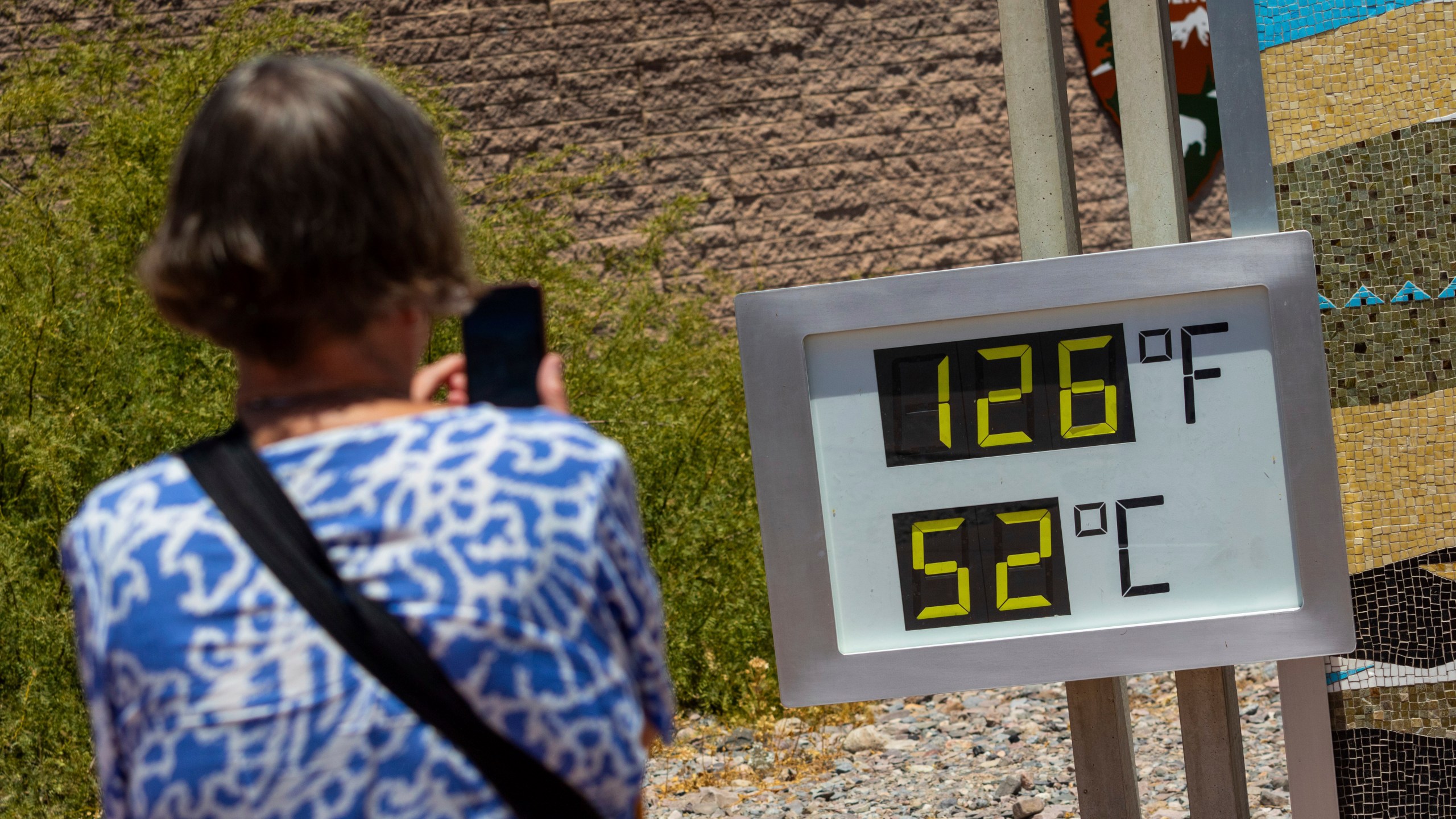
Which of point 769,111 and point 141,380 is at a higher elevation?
point 769,111

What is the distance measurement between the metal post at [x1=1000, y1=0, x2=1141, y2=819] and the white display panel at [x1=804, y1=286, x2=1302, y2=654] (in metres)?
0.27

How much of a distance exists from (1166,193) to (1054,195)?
20 centimetres

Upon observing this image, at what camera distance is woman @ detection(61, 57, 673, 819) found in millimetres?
882

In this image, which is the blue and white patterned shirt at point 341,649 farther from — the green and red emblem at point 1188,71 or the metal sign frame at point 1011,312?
the green and red emblem at point 1188,71

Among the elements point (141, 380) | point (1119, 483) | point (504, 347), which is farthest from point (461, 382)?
point (141, 380)

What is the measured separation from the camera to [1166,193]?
7.66 ft

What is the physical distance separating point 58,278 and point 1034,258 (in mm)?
3249

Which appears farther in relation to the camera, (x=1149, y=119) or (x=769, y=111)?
(x=769, y=111)

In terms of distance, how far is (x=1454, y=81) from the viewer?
233cm

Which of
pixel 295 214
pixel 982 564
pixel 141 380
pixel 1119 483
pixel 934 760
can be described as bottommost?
pixel 934 760

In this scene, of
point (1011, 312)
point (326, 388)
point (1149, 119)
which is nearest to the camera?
point (326, 388)

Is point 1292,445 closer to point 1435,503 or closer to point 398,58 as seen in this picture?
point 1435,503

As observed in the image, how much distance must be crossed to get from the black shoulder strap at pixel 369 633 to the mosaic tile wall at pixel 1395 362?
6.26ft

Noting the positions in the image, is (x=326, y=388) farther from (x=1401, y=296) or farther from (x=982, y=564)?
(x=1401, y=296)
